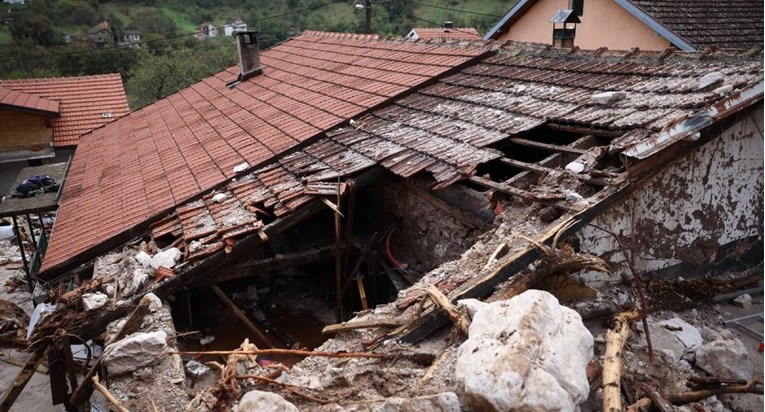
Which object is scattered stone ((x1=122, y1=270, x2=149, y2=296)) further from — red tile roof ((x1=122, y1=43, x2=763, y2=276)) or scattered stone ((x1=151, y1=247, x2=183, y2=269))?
red tile roof ((x1=122, y1=43, x2=763, y2=276))

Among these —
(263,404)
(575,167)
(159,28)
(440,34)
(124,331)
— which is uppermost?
(159,28)

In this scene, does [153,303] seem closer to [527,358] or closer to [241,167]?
[241,167]

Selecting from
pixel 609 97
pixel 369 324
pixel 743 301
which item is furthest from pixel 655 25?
pixel 369 324

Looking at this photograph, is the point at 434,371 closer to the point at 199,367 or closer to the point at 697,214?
the point at 199,367

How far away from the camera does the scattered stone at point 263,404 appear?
8.57ft

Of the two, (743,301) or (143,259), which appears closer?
(743,301)

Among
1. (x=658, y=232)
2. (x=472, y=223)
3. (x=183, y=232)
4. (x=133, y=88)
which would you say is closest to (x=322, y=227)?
(x=183, y=232)

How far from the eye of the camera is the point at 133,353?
3.75m

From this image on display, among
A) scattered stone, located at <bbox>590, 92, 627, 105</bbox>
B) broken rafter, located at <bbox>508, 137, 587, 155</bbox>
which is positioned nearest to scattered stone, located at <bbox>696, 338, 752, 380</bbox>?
broken rafter, located at <bbox>508, 137, 587, 155</bbox>

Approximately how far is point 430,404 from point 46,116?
20.2m

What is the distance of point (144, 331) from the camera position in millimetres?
4324

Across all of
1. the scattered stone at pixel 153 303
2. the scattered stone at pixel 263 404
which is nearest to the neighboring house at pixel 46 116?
the scattered stone at pixel 153 303

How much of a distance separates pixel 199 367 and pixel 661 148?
4.00 metres

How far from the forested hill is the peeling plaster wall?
98.1 feet
